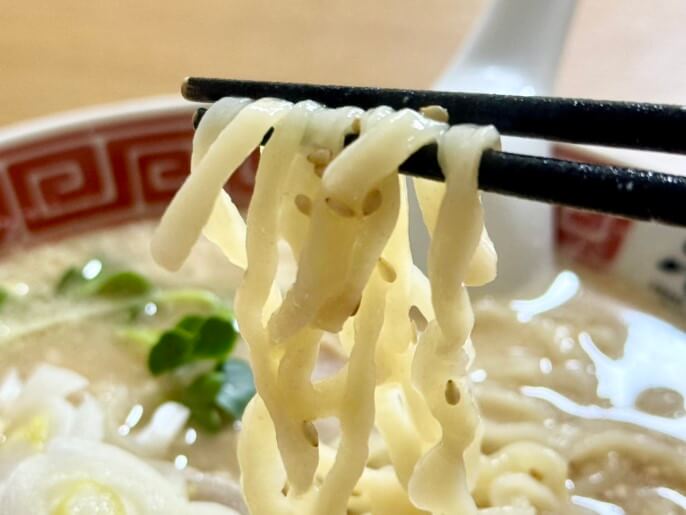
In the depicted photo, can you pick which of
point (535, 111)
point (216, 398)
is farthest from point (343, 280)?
point (216, 398)

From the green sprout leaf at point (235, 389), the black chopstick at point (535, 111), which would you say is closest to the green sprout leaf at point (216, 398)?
the green sprout leaf at point (235, 389)

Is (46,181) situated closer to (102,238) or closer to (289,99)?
(102,238)

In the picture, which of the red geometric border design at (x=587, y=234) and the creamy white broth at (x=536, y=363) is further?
the red geometric border design at (x=587, y=234)

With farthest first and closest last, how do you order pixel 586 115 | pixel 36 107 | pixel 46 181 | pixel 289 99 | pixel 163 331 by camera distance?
1. pixel 36 107
2. pixel 46 181
3. pixel 163 331
4. pixel 289 99
5. pixel 586 115

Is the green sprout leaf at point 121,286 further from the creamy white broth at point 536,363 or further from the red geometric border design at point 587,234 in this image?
the red geometric border design at point 587,234

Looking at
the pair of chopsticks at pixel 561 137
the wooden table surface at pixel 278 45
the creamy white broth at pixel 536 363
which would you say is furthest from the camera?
the wooden table surface at pixel 278 45

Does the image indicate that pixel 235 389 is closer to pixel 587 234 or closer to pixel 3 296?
pixel 3 296

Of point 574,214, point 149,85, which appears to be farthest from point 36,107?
point 574,214
